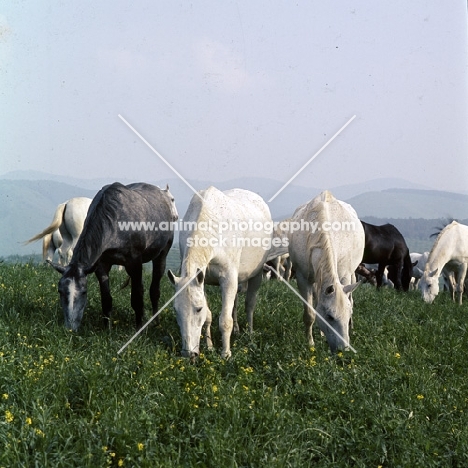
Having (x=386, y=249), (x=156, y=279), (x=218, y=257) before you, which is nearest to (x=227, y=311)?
(x=218, y=257)

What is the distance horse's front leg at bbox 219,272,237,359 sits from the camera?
263 inches

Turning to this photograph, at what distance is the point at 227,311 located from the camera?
6746 millimetres

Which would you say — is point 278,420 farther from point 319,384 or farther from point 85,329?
point 85,329

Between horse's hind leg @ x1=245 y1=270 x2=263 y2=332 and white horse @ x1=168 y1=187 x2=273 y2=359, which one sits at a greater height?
white horse @ x1=168 y1=187 x2=273 y2=359

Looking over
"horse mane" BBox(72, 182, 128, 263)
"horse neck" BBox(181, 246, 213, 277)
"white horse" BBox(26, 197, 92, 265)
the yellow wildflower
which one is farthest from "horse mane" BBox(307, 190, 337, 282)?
"white horse" BBox(26, 197, 92, 265)

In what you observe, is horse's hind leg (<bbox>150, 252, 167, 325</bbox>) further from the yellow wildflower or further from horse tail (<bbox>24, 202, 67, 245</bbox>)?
the yellow wildflower

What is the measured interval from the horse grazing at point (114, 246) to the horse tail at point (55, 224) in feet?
8.34

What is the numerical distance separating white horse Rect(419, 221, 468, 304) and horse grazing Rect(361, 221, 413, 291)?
2.63 m

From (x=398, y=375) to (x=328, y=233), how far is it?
2.01 meters

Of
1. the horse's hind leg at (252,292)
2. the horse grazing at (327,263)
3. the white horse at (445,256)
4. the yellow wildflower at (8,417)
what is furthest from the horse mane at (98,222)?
the white horse at (445,256)

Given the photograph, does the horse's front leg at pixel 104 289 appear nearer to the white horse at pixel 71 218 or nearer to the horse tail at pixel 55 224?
the horse tail at pixel 55 224

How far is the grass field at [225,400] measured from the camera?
4.21 m

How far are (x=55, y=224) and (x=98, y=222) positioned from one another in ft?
15.3

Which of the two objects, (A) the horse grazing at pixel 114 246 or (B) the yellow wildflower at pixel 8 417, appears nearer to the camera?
(B) the yellow wildflower at pixel 8 417
